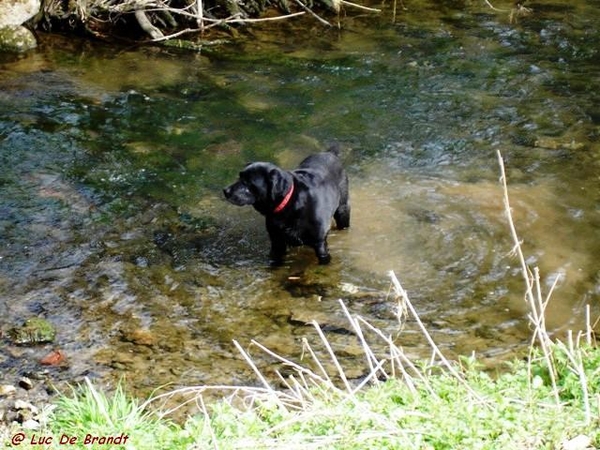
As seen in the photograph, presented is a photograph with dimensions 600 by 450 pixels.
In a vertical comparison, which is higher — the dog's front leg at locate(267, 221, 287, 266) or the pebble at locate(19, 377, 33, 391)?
the dog's front leg at locate(267, 221, 287, 266)

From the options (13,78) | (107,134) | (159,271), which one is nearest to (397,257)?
(159,271)

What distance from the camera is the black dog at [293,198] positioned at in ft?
20.6

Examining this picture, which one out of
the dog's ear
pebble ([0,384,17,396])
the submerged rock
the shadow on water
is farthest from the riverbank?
the dog's ear

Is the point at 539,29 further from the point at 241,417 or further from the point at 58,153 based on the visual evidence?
the point at 241,417

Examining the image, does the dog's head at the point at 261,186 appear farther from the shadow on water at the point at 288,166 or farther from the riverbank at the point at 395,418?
the riverbank at the point at 395,418

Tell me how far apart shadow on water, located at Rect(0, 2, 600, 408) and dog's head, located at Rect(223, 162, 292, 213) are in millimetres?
668

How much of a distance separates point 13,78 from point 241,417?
25.9ft

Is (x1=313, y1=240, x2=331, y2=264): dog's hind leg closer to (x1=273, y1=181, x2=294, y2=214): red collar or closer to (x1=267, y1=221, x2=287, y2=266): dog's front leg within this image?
(x1=267, y1=221, x2=287, y2=266): dog's front leg

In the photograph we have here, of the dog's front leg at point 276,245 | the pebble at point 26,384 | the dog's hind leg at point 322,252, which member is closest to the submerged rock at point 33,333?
the pebble at point 26,384

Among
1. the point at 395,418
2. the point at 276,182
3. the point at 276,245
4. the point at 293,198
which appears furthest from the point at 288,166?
the point at 395,418

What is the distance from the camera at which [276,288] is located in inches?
251

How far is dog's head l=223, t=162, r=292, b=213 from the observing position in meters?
6.23

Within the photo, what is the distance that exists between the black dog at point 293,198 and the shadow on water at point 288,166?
29 centimetres

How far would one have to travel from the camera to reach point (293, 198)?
20.9 feet
